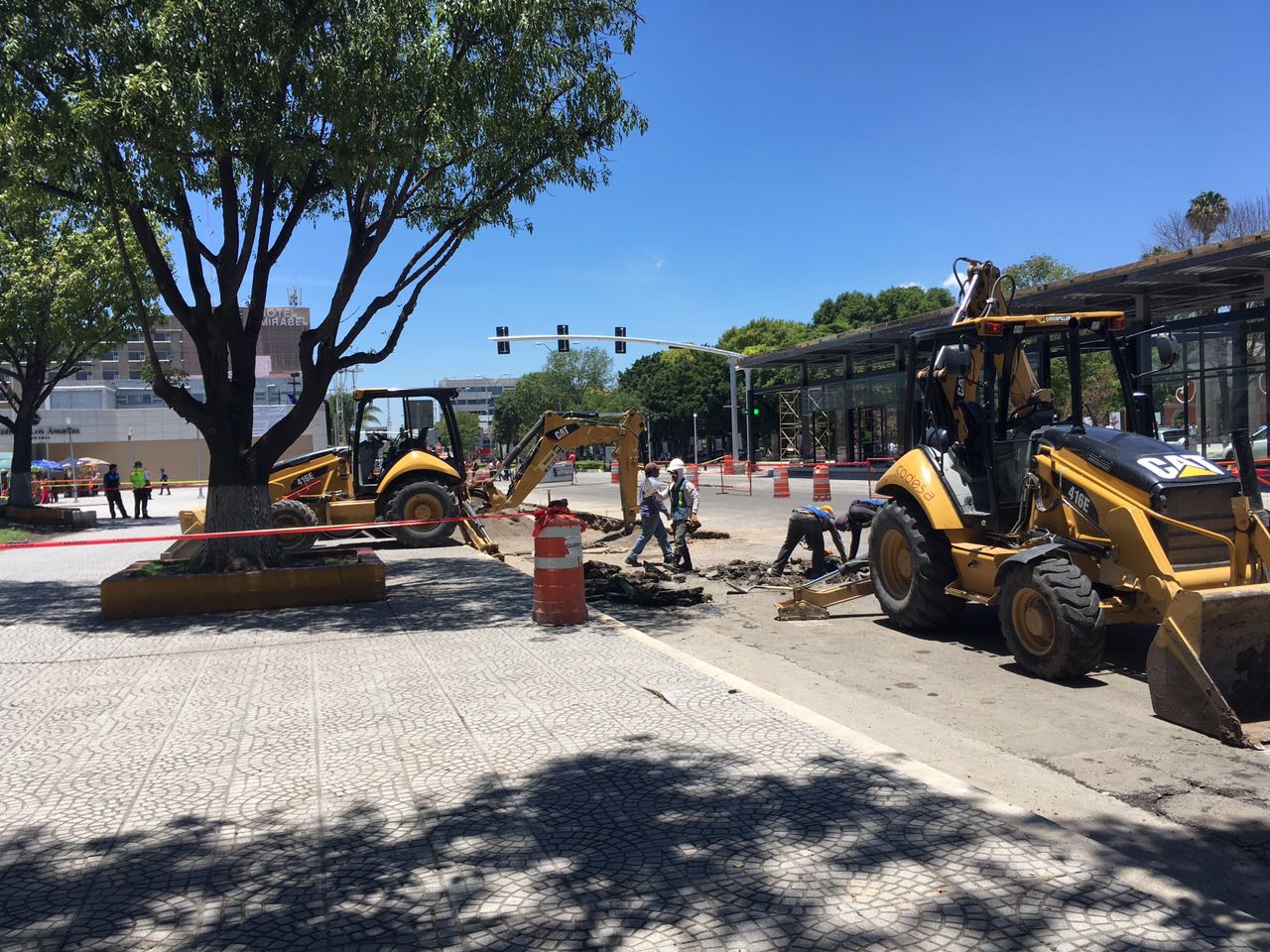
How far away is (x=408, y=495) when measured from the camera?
17.7m

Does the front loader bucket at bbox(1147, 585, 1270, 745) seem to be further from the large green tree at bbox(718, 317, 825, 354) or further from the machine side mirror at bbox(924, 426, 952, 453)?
the large green tree at bbox(718, 317, 825, 354)

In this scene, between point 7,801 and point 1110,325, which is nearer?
point 7,801

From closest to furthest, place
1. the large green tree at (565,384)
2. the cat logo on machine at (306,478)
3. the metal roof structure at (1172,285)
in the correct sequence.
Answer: the cat logo on machine at (306,478) < the metal roof structure at (1172,285) < the large green tree at (565,384)

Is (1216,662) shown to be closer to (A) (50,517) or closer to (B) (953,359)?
(B) (953,359)

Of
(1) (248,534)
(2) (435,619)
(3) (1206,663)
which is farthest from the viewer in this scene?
(1) (248,534)

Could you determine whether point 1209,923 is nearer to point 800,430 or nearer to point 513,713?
point 513,713

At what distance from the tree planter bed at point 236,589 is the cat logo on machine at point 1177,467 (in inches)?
304

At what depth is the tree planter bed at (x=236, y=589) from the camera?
33.0 feet

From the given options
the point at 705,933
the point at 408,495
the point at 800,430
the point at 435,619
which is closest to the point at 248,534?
the point at 435,619

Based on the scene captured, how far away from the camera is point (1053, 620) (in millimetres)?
6602

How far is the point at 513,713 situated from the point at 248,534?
19.1 ft

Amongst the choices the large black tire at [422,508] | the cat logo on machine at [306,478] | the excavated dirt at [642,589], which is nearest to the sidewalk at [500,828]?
the excavated dirt at [642,589]

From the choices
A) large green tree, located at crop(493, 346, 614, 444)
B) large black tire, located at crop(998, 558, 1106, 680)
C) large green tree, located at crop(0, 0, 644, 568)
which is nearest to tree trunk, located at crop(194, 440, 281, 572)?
large green tree, located at crop(0, 0, 644, 568)

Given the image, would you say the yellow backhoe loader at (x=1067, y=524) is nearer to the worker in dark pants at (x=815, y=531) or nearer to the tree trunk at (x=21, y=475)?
the worker in dark pants at (x=815, y=531)
